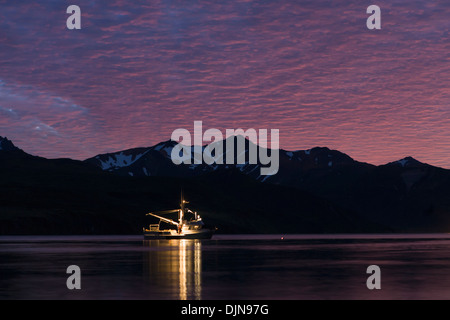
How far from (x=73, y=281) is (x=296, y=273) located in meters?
21.8

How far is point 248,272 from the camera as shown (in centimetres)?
6638

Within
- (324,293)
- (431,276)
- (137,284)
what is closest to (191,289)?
(137,284)

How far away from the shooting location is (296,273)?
64.9 metres

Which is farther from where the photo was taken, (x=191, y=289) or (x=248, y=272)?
(x=248, y=272)
